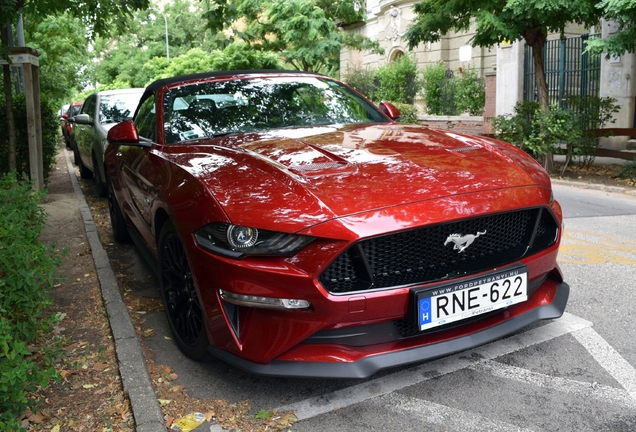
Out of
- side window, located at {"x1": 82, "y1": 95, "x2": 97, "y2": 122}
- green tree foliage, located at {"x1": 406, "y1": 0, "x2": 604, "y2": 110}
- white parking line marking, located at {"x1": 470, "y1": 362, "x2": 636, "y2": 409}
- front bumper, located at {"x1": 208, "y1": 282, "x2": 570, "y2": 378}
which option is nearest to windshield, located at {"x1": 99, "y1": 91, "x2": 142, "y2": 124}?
side window, located at {"x1": 82, "y1": 95, "x2": 97, "y2": 122}

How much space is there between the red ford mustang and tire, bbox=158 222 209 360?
12 mm

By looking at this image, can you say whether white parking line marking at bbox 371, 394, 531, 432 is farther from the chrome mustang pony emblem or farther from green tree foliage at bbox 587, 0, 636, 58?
green tree foliage at bbox 587, 0, 636, 58

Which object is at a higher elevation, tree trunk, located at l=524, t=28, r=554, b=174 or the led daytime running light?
tree trunk, located at l=524, t=28, r=554, b=174

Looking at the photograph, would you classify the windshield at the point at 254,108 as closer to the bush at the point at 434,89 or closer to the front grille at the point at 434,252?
the front grille at the point at 434,252

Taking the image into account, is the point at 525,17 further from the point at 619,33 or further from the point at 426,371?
the point at 426,371

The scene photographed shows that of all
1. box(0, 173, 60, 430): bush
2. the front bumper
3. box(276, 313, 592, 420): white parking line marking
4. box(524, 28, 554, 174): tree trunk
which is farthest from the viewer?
box(524, 28, 554, 174): tree trunk

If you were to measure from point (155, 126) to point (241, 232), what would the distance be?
198cm

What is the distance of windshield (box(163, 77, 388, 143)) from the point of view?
4586 millimetres

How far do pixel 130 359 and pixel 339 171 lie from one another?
1.62m

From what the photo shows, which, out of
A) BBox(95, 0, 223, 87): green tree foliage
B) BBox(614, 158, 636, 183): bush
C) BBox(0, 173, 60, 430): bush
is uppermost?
BBox(95, 0, 223, 87): green tree foliage

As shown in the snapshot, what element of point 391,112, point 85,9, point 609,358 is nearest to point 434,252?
point 609,358

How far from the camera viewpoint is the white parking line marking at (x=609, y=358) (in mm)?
3326

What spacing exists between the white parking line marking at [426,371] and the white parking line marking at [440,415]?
11 centimetres

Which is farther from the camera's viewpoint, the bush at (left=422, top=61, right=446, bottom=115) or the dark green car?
the bush at (left=422, top=61, right=446, bottom=115)
